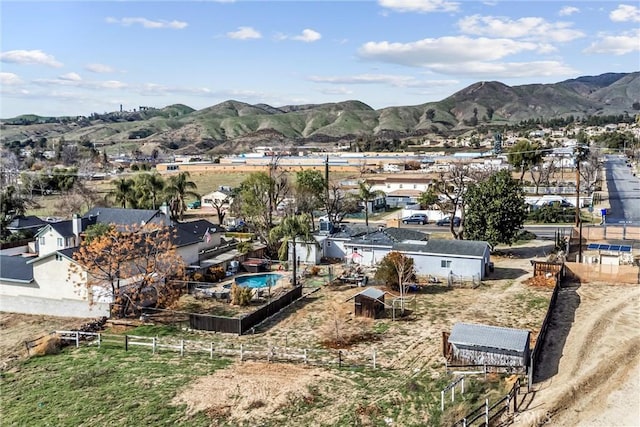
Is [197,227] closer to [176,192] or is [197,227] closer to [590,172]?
[176,192]

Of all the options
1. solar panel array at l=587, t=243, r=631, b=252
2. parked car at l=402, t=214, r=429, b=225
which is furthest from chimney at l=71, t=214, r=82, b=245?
solar panel array at l=587, t=243, r=631, b=252

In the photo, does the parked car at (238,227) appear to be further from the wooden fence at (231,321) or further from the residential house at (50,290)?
the wooden fence at (231,321)

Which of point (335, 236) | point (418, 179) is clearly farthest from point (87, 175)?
point (335, 236)

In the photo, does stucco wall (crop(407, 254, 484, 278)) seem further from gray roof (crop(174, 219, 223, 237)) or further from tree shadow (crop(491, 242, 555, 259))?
gray roof (crop(174, 219, 223, 237))

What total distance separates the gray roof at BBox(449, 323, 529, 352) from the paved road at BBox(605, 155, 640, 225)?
38.8 meters

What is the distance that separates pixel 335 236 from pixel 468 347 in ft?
80.5

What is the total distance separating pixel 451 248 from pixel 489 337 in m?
16.6

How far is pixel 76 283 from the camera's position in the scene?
111 feet

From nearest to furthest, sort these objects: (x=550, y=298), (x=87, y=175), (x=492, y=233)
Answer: (x=550, y=298) → (x=492, y=233) → (x=87, y=175)

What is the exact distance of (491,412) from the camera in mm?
18656

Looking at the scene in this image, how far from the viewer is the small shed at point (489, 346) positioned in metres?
21.8

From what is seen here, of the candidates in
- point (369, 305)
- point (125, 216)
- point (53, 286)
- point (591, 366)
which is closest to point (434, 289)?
point (369, 305)

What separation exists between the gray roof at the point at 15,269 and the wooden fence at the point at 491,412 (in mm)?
28987

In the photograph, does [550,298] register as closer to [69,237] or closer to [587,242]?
[587,242]
